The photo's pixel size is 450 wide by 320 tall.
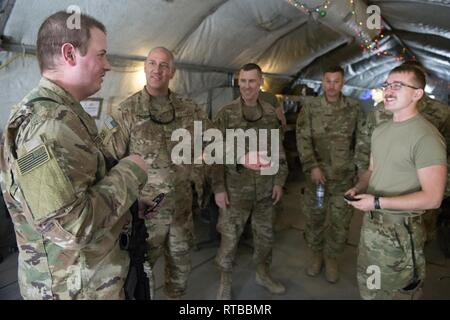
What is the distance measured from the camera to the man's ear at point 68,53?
967 millimetres

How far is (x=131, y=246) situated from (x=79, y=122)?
52 centimetres

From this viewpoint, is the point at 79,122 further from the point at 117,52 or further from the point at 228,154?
the point at 117,52

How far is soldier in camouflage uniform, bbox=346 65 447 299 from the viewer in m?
1.39

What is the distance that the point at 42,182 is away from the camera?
799 millimetres

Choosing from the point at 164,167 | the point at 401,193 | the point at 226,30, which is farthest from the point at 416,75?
the point at 226,30

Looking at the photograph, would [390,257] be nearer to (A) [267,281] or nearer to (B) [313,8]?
(A) [267,281]

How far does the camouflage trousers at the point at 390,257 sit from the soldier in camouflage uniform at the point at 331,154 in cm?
100

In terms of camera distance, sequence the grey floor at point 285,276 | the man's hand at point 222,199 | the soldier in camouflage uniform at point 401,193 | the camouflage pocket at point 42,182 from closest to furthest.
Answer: the camouflage pocket at point 42,182, the soldier in camouflage uniform at point 401,193, the man's hand at point 222,199, the grey floor at point 285,276

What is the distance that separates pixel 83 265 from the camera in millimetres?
1008

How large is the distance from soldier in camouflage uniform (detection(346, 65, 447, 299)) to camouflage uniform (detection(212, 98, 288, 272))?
2.76ft

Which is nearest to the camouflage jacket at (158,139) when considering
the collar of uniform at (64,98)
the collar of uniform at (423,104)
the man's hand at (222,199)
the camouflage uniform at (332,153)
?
the man's hand at (222,199)

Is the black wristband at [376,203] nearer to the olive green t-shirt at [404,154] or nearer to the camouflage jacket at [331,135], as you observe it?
the olive green t-shirt at [404,154]
